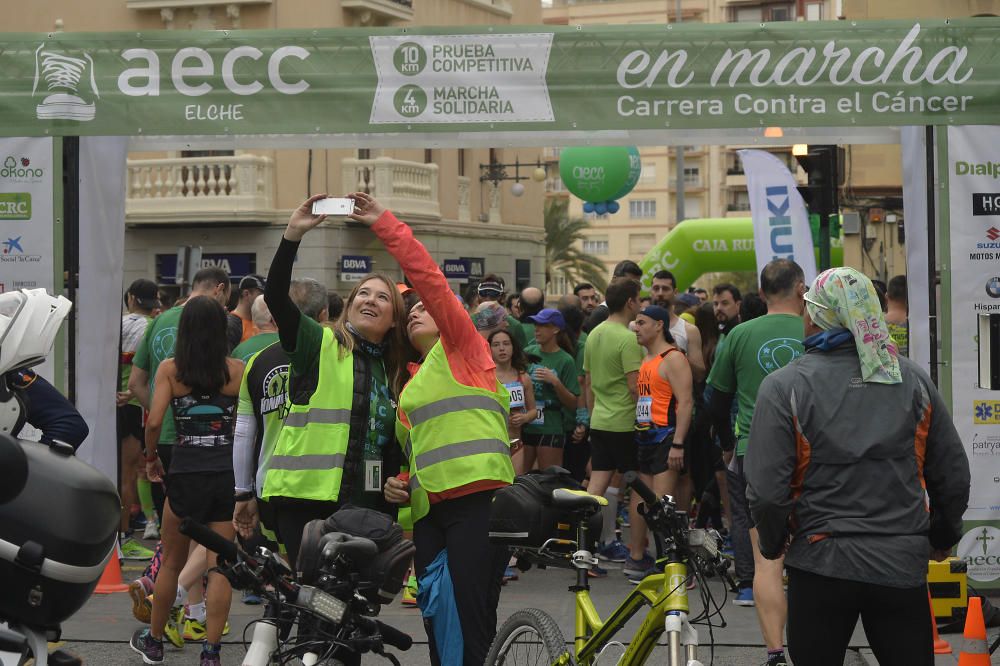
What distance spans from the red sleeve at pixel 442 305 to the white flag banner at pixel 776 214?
19.7ft

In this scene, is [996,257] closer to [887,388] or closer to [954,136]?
[954,136]

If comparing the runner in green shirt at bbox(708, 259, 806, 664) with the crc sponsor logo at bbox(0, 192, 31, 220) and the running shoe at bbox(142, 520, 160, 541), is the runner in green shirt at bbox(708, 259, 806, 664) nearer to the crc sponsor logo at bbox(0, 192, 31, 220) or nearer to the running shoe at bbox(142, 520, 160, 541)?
the crc sponsor logo at bbox(0, 192, 31, 220)

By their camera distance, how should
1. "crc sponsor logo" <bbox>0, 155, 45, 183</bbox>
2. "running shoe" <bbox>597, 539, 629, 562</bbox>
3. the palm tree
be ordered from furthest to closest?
1. the palm tree
2. "running shoe" <bbox>597, 539, 629, 562</bbox>
3. "crc sponsor logo" <bbox>0, 155, 45, 183</bbox>

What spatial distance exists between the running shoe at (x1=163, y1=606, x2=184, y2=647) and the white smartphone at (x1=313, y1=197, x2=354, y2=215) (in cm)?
353

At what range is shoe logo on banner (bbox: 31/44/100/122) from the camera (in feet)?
28.7

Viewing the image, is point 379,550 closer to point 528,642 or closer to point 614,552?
point 528,642

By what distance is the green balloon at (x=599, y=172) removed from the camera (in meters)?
18.6

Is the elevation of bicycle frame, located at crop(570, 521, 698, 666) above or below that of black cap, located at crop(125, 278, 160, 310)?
below

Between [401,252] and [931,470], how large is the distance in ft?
6.65

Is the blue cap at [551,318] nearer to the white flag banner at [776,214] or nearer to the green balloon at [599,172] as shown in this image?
the white flag banner at [776,214]

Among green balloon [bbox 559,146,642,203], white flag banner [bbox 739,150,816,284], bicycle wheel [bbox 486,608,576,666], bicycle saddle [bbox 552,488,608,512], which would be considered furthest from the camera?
green balloon [bbox 559,146,642,203]

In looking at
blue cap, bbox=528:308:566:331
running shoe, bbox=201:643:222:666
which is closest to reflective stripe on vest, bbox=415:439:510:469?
running shoe, bbox=201:643:222:666

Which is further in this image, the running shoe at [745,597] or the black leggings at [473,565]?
the running shoe at [745,597]

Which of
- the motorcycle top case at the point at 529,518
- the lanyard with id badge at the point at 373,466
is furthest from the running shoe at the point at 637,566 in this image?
the motorcycle top case at the point at 529,518
